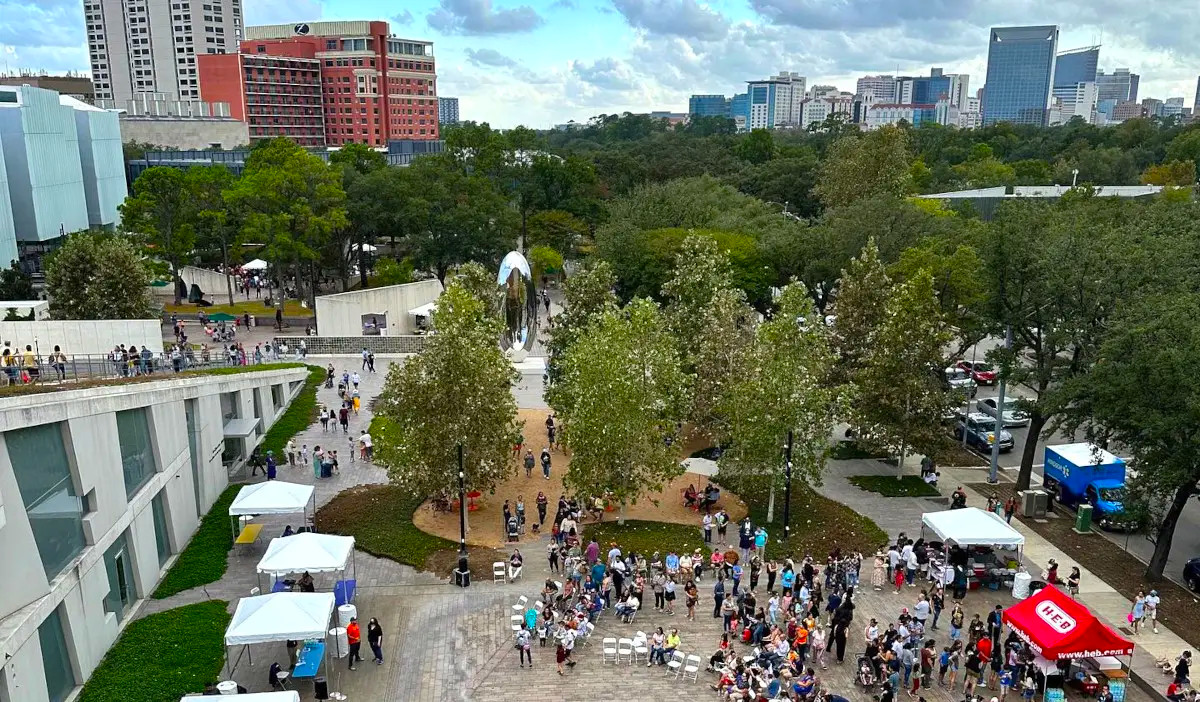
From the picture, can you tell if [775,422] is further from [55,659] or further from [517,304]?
[55,659]

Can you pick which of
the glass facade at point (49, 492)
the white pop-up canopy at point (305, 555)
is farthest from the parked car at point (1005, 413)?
the glass facade at point (49, 492)

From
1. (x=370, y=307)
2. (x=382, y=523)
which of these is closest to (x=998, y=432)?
(x=382, y=523)

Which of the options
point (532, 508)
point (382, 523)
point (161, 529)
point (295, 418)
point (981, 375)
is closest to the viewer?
point (161, 529)

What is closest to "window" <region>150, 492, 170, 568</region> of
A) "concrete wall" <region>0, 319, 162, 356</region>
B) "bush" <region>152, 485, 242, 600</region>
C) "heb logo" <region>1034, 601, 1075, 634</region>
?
"bush" <region>152, 485, 242, 600</region>

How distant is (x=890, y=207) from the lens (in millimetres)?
45594

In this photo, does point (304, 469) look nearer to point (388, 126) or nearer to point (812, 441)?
point (812, 441)

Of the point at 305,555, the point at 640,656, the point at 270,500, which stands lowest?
the point at 640,656

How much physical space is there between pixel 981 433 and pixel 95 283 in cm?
3847

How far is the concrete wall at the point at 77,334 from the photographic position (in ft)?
117

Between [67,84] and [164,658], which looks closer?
[164,658]

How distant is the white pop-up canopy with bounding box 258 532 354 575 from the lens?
62.3 feet

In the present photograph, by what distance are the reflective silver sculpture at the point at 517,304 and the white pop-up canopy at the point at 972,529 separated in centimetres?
2046

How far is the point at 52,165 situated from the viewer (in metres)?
58.6

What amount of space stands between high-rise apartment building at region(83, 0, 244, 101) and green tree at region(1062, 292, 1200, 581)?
15222 centimetres
